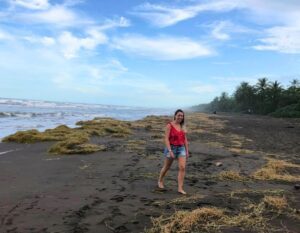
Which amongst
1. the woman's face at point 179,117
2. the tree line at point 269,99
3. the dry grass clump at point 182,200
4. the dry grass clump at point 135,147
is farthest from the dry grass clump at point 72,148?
the tree line at point 269,99

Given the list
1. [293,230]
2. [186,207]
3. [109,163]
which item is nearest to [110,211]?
[186,207]

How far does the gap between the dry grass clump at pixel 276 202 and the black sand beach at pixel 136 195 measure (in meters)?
0.01

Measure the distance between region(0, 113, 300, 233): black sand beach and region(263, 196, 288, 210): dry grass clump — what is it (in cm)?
1

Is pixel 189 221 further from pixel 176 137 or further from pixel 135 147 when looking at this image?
pixel 135 147

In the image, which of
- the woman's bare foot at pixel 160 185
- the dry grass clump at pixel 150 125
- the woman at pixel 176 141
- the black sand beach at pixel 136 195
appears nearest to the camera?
the black sand beach at pixel 136 195

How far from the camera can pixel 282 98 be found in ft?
289

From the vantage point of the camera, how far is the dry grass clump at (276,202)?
8156mm

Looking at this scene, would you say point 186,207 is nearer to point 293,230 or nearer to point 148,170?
point 293,230

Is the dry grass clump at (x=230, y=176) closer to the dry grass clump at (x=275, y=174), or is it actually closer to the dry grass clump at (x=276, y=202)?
the dry grass clump at (x=275, y=174)

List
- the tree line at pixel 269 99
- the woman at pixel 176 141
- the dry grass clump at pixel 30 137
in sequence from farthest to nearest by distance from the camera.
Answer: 1. the tree line at pixel 269 99
2. the dry grass clump at pixel 30 137
3. the woman at pixel 176 141

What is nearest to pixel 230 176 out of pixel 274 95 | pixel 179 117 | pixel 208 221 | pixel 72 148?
pixel 179 117

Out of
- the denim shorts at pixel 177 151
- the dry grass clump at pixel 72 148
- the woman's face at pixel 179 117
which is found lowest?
the dry grass clump at pixel 72 148

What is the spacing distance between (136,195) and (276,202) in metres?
2.72

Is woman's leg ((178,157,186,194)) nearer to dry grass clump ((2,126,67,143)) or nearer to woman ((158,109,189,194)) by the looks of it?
woman ((158,109,189,194))
